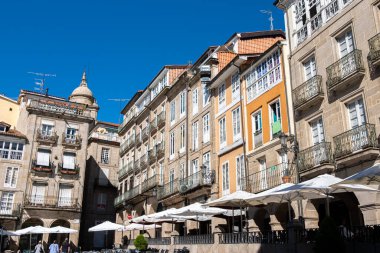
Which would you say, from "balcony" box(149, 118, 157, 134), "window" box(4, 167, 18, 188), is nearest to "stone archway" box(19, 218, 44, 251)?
"window" box(4, 167, 18, 188)

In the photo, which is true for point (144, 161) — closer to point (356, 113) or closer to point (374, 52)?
point (356, 113)

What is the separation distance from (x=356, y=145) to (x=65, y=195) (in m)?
32.9

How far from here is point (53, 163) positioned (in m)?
41.2

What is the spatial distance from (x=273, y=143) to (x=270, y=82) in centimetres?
327

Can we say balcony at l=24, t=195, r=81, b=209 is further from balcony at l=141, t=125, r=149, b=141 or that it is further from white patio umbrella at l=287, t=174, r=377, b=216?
white patio umbrella at l=287, t=174, r=377, b=216

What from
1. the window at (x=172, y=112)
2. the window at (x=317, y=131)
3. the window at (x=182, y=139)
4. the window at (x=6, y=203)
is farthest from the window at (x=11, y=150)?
the window at (x=317, y=131)

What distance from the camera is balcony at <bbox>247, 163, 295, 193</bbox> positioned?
18359 millimetres

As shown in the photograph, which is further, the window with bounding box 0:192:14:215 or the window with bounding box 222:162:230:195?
the window with bounding box 0:192:14:215

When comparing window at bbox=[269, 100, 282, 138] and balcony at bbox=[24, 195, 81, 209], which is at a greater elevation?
window at bbox=[269, 100, 282, 138]

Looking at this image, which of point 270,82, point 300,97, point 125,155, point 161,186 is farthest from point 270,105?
point 125,155

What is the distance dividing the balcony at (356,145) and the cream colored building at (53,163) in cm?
3093

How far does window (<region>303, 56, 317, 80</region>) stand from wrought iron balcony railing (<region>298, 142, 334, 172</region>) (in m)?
3.62

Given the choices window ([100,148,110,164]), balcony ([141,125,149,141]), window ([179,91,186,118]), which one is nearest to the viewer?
window ([179,91,186,118])

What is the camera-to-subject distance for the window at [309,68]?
60.3 feet
